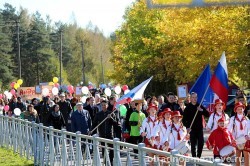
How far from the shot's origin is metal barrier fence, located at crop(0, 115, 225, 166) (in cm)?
815

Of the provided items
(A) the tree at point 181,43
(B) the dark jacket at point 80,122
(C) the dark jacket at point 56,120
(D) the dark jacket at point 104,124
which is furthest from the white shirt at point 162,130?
(A) the tree at point 181,43

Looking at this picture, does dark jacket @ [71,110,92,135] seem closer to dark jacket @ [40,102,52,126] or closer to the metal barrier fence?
the metal barrier fence

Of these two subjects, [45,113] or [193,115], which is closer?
[193,115]

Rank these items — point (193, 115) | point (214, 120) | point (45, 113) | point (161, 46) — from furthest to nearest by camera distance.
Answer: point (161, 46)
point (45, 113)
point (193, 115)
point (214, 120)

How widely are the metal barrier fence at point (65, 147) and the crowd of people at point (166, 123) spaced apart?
0.33 m

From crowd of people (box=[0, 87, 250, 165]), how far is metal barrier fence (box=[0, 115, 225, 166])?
329mm

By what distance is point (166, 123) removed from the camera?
12047mm

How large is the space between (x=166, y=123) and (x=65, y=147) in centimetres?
229

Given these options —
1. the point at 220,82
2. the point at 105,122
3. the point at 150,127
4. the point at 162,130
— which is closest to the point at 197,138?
the point at 220,82

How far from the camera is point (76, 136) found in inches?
458

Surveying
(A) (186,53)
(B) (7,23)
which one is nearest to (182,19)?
(A) (186,53)

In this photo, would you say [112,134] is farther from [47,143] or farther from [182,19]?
[182,19]

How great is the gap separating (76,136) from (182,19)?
23.0 m

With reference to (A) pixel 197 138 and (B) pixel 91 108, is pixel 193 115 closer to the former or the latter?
(A) pixel 197 138
